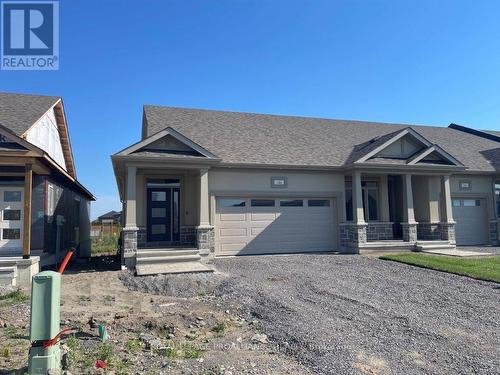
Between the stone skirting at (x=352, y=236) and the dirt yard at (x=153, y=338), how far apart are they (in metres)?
7.89

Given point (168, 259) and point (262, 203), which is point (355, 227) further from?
point (168, 259)

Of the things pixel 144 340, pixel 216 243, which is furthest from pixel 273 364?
pixel 216 243

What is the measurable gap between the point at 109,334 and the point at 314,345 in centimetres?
290

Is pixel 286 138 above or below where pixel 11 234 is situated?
above

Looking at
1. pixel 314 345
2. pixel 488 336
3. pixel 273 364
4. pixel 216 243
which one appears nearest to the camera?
pixel 273 364

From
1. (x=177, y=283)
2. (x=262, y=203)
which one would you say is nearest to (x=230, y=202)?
(x=262, y=203)

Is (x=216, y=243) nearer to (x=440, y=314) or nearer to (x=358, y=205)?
(x=358, y=205)

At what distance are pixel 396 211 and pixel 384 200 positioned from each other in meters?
1.14

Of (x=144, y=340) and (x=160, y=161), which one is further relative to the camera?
(x=160, y=161)

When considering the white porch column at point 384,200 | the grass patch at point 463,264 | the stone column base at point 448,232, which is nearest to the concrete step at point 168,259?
the grass patch at point 463,264

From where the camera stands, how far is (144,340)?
4.91 metres

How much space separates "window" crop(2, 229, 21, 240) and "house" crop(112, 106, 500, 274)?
3255 mm

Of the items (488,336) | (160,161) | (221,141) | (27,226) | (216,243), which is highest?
(221,141)

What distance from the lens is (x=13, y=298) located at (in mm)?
7691
